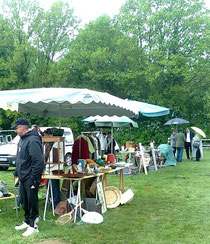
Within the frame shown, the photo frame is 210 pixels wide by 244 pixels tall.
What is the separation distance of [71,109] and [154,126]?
20309mm

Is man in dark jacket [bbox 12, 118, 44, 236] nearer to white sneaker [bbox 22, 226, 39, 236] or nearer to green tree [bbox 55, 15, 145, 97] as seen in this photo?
white sneaker [bbox 22, 226, 39, 236]

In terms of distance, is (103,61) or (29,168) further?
(103,61)

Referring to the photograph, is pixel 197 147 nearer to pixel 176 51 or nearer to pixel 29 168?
pixel 29 168

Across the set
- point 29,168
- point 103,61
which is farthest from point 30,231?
point 103,61

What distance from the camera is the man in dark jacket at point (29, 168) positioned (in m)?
4.98

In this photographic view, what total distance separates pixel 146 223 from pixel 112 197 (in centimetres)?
149

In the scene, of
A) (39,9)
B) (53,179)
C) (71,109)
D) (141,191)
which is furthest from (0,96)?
(39,9)

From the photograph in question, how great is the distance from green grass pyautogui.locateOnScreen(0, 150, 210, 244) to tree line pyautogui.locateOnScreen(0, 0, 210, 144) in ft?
65.0

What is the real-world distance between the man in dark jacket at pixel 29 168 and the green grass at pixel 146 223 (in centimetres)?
37

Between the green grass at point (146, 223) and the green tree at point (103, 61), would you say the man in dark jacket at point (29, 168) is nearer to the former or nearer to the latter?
the green grass at point (146, 223)

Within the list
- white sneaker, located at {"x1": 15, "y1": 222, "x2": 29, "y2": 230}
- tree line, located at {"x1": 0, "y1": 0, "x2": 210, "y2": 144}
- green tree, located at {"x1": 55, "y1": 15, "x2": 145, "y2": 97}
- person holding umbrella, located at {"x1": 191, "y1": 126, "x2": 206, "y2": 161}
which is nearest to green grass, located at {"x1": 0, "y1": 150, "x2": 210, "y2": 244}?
white sneaker, located at {"x1": 15, "y1": 222, "x2": 29, "y2": 230}

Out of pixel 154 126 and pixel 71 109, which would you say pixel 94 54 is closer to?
pixel 154 126

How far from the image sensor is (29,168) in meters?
5.08

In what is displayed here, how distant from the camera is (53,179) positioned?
662 cm
